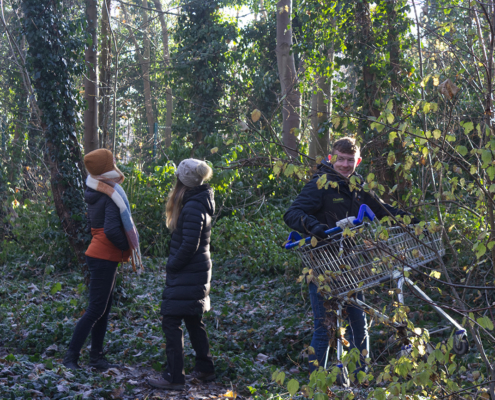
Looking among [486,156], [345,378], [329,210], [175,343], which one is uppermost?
[486,156]

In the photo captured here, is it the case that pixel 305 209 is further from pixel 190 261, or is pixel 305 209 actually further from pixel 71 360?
pixel 71 360

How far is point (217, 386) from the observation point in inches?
183

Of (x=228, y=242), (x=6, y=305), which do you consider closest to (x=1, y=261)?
(x=6, y=305)

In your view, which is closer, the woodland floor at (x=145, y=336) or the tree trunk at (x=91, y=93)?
the woodland floor at (x=145, y=336)

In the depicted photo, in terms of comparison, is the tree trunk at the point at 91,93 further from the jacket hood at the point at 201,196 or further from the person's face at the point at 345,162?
the person's face at the point at 345,162

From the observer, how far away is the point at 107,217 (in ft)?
15.5

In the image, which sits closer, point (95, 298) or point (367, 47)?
point (95, 298)

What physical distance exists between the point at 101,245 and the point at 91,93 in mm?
4795

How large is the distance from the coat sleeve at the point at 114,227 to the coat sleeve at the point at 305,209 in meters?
1.74

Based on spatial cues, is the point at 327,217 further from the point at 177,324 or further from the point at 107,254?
the point at 107,254

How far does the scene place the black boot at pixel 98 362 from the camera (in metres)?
4.82

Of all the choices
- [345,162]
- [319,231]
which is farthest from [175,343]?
[345,162]

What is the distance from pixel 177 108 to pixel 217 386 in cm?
1550

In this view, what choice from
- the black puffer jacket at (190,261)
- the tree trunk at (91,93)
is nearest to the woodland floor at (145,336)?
the black puffer jacket at (190,261)
